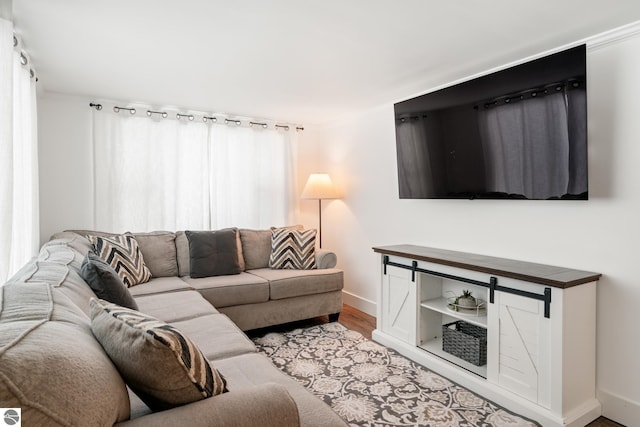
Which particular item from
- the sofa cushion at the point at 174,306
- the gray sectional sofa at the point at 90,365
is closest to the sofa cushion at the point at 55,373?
the gray sectional sofa at the point at 90,365

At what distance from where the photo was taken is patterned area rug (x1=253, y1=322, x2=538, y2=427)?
7.31 feet

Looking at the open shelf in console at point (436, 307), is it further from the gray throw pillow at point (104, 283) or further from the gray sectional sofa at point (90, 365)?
the gray throw pillow at point (104, 283)

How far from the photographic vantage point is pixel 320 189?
4.51 meters

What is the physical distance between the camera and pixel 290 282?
3.64 metres

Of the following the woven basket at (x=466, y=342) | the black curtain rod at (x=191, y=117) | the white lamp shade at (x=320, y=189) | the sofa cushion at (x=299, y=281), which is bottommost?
the woven basket at (x=466, y=342)

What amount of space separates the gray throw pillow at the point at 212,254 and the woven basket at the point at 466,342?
207 centimetres

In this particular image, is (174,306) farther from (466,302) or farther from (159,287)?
(466,302)

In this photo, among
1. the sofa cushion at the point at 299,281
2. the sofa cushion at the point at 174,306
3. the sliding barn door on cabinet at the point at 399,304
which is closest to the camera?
the sofa cushion at the point at 174,306

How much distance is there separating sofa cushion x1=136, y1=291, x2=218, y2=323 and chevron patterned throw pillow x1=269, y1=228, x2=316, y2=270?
114cm

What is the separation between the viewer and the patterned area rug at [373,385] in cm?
223

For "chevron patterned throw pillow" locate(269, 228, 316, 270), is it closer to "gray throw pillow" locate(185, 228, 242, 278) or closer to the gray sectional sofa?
"gray throw pillow" locate(185, 228, 242, 278)

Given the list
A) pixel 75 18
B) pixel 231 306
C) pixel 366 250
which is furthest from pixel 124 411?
pixel 366 250

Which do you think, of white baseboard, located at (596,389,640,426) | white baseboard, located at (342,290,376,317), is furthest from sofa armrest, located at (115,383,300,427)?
white baseboard, located at (342,290,376,317)

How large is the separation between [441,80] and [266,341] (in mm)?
2749
